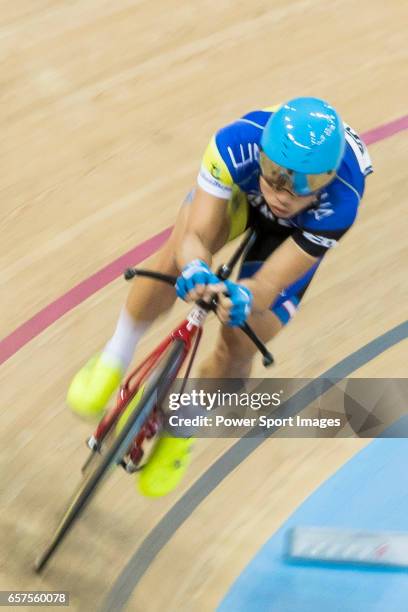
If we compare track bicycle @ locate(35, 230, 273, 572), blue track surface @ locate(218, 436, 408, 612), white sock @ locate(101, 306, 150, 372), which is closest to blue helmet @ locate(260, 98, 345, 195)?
track bicycle @ locate(35, 230, 273, 572)

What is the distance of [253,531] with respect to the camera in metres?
3.23

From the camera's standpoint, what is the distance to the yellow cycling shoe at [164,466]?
3.09m

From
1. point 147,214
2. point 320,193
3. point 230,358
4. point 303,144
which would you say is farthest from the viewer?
point 147,214

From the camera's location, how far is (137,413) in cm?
277

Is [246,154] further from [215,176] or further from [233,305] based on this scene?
[233,305]

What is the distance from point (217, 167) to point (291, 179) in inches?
14.1

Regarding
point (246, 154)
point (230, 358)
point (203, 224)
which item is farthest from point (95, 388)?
point (246, 154)

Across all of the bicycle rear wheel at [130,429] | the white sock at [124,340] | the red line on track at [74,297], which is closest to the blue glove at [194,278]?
the bicycle rear wheel at [130,429]

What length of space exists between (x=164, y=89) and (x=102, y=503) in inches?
98.2

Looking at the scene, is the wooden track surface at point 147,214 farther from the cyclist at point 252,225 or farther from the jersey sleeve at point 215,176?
the jersey sleeve at point 215,176

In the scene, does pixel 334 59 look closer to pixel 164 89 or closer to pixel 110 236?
pixel 164 89

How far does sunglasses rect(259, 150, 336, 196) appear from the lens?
2449mm

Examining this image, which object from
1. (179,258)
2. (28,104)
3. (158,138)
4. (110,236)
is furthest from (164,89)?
(179,258)

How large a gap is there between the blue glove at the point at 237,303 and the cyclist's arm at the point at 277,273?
0.27m
